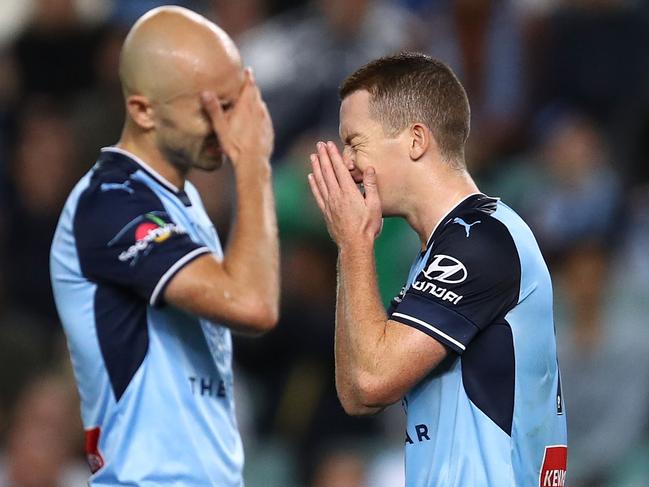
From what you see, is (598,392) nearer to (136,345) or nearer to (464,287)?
(136,345)

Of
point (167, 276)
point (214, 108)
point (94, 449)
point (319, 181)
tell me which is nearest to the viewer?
point (319, 181)

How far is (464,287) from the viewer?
3.75 m

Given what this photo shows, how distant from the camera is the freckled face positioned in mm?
3986

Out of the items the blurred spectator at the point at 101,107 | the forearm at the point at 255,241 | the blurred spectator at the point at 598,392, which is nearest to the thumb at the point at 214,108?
the forearm at the point at 255,241

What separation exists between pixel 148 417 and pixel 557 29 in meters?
6.23

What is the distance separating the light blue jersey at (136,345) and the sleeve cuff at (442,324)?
1052mm

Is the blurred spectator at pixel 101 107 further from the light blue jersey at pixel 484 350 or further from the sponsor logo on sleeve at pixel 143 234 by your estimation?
the light blue jersey at pixel 484 350

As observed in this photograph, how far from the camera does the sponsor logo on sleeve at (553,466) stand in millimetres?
3924

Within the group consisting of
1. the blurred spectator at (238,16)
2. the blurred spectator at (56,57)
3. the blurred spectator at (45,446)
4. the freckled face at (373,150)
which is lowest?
the blurred spectator at (45,446)

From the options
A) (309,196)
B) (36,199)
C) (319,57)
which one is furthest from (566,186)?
(36,199)

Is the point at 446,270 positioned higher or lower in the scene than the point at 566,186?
lower

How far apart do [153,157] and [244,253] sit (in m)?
0.55

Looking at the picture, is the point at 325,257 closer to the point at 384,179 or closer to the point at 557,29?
the point at 557,29

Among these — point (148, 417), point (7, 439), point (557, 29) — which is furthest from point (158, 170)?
point (557, 29)
